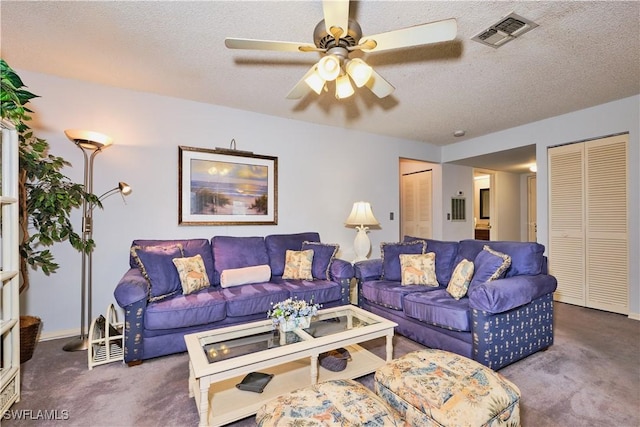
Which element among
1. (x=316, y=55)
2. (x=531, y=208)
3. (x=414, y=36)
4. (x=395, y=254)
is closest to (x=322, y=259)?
(x=395, y=254)

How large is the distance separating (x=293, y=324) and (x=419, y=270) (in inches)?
58.8

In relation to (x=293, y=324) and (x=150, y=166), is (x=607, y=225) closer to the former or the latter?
(x=293, y=324)

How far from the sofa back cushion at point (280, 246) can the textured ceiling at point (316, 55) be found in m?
1.50

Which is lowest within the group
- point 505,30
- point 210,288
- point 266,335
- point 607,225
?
point 266,335

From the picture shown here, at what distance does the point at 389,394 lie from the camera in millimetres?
1415

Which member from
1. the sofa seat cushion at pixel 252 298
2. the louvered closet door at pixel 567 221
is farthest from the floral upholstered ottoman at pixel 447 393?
the louvered closet door at pixel 567 221

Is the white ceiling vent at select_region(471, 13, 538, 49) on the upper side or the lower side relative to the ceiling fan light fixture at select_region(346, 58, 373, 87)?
upper

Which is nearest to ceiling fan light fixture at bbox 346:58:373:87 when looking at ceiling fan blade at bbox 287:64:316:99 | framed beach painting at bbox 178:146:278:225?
ceiling fan blade at bbox 287:64:316:99

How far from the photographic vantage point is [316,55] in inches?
92.9

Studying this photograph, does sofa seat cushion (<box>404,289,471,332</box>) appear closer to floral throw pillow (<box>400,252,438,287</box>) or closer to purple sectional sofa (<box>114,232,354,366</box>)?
floral throw pillow (<box>400,252,438,287</box>)

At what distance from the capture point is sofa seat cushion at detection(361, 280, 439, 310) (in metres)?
2.70

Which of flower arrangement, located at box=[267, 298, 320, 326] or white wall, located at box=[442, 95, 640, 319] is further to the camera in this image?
white wall, located at box=[442, 95, 640, 319]

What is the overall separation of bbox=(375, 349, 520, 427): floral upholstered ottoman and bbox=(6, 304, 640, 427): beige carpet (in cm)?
52

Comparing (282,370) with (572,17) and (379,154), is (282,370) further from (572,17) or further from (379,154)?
(379,154)
